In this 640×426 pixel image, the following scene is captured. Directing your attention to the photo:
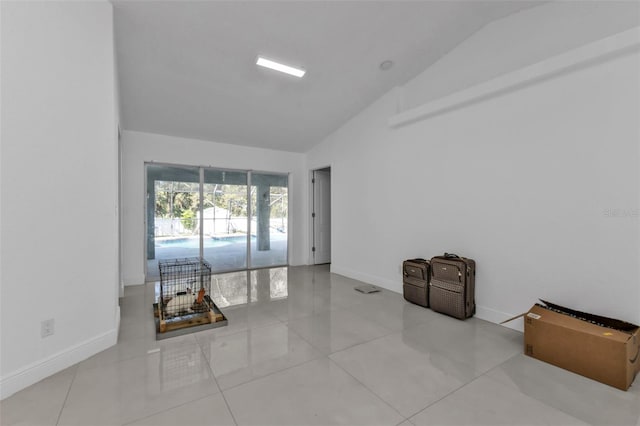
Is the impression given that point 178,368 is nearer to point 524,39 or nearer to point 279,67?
point 279,67

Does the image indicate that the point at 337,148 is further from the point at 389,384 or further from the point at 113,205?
the point at 389,384

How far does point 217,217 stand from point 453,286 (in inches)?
170

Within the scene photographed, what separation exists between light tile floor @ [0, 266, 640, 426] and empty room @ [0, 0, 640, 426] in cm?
2

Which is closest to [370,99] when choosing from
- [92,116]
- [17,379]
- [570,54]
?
[570,54]

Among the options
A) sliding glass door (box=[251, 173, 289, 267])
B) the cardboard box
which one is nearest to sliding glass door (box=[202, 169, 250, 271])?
sliding glass door (box=[251, 173, 289, 267])

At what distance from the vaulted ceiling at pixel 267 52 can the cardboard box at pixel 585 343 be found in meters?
3.11

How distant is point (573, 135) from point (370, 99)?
2.78 m

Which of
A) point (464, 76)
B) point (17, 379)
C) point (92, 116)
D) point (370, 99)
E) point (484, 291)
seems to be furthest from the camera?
point (370, 99)

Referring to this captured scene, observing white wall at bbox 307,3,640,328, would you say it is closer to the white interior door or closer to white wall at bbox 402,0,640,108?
white wall at bbox 402,0,640,108

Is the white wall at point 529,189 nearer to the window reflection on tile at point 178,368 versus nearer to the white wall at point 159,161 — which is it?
the white wall at point 159,161

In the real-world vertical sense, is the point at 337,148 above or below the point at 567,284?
above

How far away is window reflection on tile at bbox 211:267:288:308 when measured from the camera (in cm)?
395

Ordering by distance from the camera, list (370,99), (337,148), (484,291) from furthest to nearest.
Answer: (337,148) → (370,99) → (484,291)

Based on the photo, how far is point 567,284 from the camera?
8.63ft
